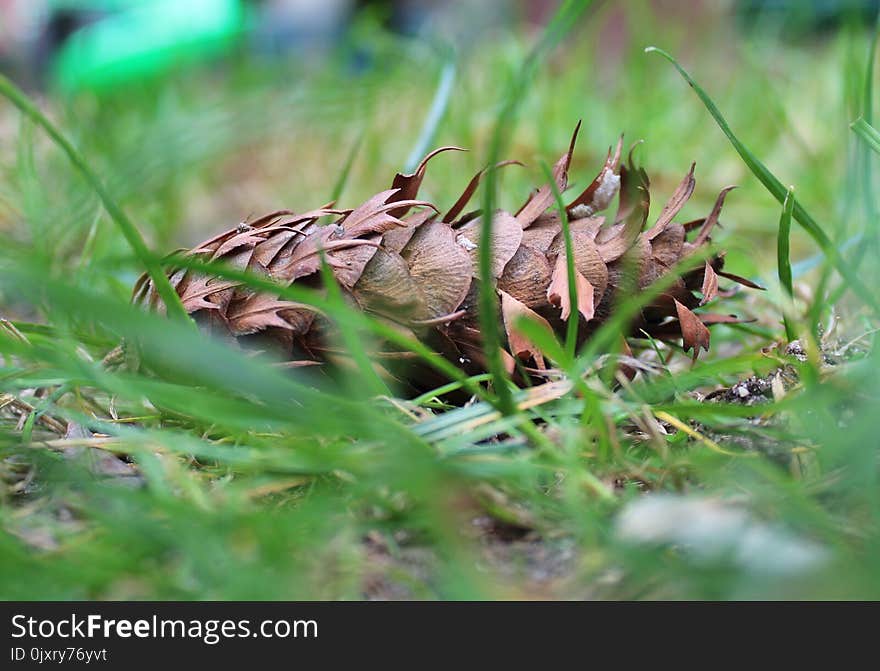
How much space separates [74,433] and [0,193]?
0.51 metres

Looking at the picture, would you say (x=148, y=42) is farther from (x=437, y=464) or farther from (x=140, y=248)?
(x=437, y=464)

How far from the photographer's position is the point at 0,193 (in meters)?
0.79

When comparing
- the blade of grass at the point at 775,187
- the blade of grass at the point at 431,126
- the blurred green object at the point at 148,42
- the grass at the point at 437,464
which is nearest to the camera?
the grass at the point at 437,464

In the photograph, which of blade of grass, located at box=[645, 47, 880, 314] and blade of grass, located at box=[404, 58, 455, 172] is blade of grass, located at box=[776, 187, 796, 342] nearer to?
blade of grass, located at box=[645, 47, 880, 314]

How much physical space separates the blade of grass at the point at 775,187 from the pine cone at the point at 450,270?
2cm

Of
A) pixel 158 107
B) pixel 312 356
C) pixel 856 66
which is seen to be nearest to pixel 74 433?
pixel 312 356

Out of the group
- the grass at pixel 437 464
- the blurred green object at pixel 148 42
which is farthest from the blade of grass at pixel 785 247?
the blurred green object at pixel 148 42

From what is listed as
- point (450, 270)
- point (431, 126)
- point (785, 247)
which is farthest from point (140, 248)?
point (431, 126)

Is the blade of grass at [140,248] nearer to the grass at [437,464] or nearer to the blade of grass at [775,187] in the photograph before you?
the grass at [437,464]

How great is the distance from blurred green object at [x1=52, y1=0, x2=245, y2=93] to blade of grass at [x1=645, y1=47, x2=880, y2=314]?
1.04 m

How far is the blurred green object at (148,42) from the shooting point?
143 centimetres

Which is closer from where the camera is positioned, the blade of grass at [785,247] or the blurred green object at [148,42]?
the blade of grass at [785,247]

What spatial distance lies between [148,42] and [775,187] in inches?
57.7
